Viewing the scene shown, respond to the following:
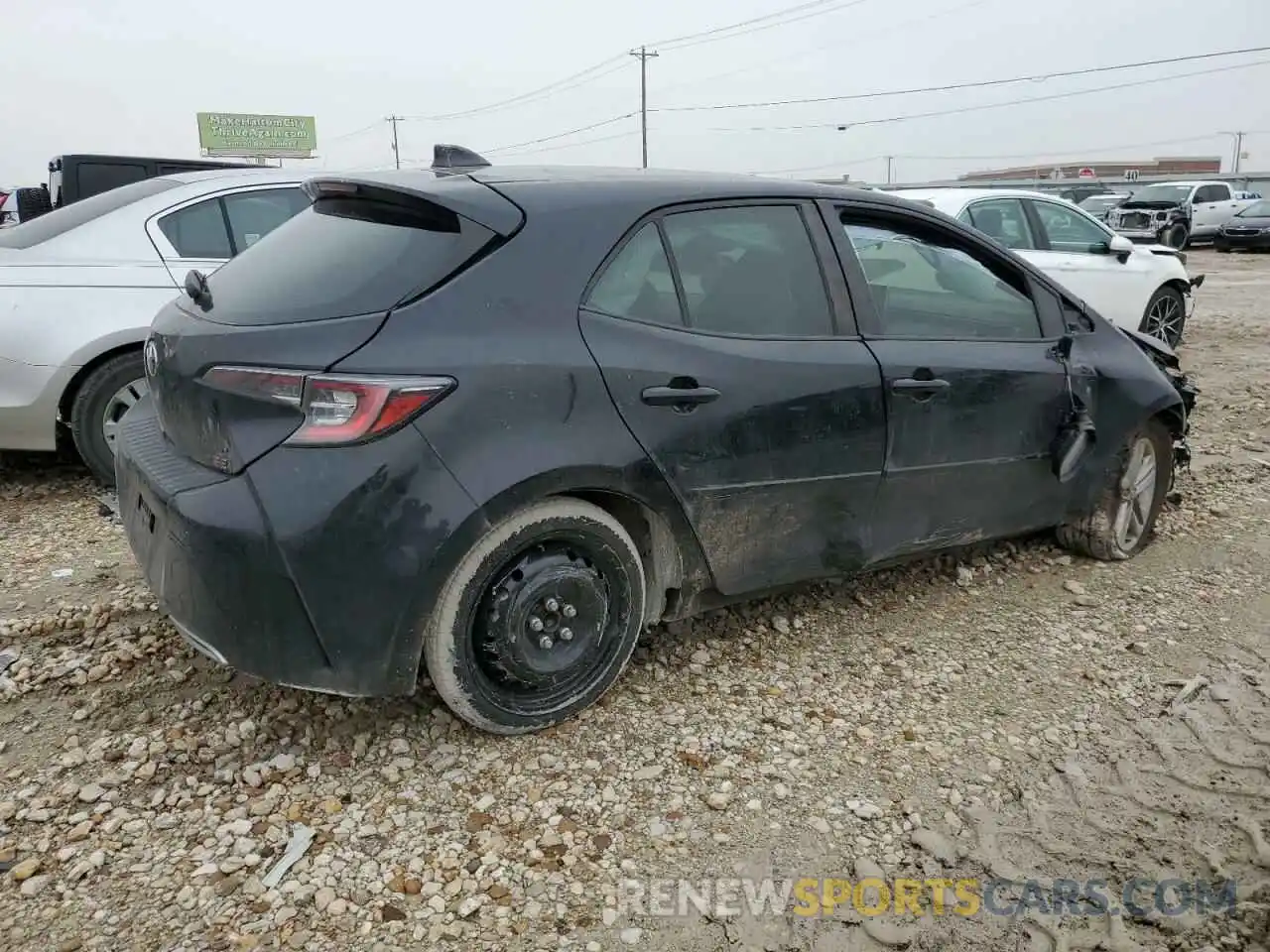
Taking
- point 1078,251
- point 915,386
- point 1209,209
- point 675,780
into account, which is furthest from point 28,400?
point 1209,209

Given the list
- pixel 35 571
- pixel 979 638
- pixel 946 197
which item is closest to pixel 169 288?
pixel 35 571

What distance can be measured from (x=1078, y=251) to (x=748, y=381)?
22.4 ft

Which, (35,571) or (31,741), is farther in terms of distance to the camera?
(35,571)

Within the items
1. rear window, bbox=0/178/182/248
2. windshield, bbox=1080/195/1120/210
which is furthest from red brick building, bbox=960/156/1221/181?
rear window, bbox=0/178/182/248

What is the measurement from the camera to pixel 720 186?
311cm

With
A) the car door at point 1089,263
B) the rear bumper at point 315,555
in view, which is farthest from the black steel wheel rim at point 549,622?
the car door at point 1089,263

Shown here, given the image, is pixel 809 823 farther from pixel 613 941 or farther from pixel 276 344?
pixel 276 344

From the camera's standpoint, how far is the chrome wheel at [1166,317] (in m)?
8.94

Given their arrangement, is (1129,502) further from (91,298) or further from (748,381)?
(91,298)

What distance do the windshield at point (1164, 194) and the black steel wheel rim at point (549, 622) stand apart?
88.1 feet

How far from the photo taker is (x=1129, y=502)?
13.9 ft

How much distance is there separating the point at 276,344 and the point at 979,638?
2637mm

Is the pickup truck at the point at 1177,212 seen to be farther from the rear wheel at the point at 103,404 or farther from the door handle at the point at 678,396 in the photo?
the door handle at the point at 678,396

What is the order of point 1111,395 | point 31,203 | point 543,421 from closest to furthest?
point 543,421
point 1111,395
point 31,203
